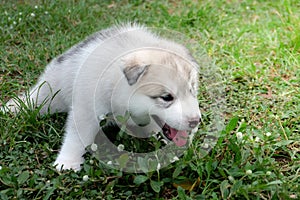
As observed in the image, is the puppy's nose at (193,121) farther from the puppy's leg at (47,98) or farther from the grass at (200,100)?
the puppy's leg at (47,98)

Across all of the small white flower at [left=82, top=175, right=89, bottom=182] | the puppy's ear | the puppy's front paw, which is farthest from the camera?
the puppy's front paw

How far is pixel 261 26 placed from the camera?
18.5ft

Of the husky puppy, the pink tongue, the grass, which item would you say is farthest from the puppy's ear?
the grass

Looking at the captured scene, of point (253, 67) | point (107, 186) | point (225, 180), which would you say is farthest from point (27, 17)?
point (225, 180)

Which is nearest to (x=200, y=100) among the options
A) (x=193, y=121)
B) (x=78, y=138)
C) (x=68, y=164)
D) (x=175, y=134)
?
(x=175, y=134)

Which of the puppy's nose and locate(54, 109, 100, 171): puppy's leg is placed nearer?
the puppy's nose

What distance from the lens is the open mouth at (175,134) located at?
321 centimetres

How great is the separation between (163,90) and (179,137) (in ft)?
1.54

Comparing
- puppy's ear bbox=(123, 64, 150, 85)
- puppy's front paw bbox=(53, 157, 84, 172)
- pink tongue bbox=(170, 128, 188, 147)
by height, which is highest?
puppy's ear bbox=(123, 64, 150, 85)

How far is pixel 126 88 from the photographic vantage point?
3.05m

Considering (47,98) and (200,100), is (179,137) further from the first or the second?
(47,98)

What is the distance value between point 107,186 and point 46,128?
3.37 ft

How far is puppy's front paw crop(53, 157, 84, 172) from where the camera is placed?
321 cm

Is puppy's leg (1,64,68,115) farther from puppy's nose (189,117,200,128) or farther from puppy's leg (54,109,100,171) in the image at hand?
puppy's nose (189,117,200,128)
